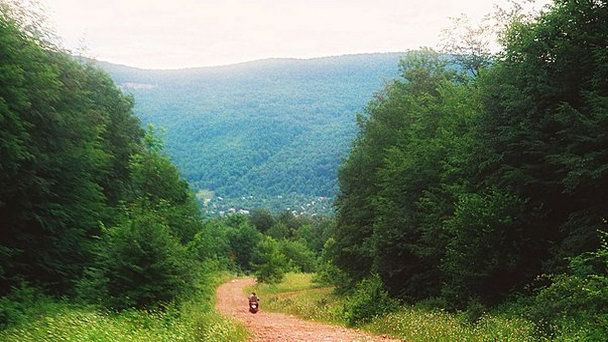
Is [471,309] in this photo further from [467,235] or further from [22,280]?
[22,280]

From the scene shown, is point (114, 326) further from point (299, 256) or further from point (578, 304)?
point (299, 256)

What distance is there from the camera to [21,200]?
19.5 metres

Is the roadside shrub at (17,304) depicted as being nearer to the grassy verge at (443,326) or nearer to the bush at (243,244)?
the grassy verge at (443,326)

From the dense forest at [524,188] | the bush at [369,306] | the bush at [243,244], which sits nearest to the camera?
the dense forest at [524,188]

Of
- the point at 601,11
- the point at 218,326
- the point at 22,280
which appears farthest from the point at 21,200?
the point at 601,11

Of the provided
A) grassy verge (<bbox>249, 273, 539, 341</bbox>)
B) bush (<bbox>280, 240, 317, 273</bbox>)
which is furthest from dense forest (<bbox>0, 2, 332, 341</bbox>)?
bush (<bbox>280, 240, 317, 273</bbox>)

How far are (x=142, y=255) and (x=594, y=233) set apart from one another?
13192mm

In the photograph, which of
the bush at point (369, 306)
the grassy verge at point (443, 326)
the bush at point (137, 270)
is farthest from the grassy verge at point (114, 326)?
the bush at point (369, 306)

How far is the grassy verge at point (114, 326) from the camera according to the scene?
1175 centimetres

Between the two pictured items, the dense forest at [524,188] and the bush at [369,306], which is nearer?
the dense forest at [524,188]

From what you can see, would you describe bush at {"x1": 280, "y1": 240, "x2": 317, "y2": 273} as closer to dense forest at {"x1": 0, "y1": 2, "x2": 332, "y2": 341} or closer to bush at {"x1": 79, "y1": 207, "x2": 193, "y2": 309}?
dense forest at {"x1": 0, "y1": 2, "x2": 332, "y2": 341}

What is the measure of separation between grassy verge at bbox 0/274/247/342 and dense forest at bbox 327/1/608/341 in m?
7.66

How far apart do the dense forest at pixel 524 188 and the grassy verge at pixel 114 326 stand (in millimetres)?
7655

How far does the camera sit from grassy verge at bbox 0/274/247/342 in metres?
11.8
